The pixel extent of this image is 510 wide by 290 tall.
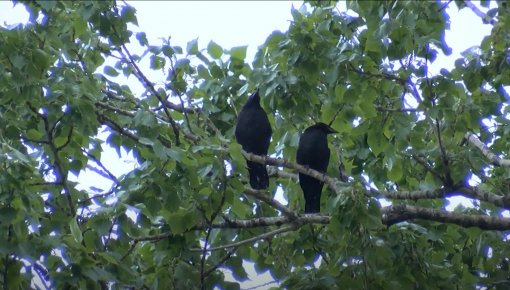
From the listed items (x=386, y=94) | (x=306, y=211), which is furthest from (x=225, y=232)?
(x=386, y=94)

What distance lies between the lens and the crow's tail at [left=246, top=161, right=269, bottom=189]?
23.8 feet

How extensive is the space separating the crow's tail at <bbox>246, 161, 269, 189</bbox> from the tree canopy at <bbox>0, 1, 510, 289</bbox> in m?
0.21

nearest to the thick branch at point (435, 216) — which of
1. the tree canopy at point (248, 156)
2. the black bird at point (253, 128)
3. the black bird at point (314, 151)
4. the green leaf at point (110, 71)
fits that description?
the tree canopy at point (248, 156)

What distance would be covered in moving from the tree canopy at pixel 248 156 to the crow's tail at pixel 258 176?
0.70ft

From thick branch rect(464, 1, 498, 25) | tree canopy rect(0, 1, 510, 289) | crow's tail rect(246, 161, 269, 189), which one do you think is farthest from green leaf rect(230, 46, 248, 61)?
thick branch rect(464, 1, 498, 25)

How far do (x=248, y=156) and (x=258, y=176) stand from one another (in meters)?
0.75

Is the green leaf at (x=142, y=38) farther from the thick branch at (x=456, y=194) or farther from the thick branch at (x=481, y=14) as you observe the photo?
the thick branch at (x=481, y=14)

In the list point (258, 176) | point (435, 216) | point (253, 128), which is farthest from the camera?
point (253, 128)

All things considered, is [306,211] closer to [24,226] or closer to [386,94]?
[386,94]

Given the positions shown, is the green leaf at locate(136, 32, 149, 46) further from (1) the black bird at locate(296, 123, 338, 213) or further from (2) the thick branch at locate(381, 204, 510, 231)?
(2) the thick branch at locate(381, 204, 510, 231)

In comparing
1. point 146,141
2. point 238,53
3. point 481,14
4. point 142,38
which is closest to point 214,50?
point 238,53

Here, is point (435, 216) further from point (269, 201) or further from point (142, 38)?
point (142, 38)

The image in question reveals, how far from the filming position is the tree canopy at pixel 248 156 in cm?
545

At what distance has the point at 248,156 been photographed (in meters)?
6.56
